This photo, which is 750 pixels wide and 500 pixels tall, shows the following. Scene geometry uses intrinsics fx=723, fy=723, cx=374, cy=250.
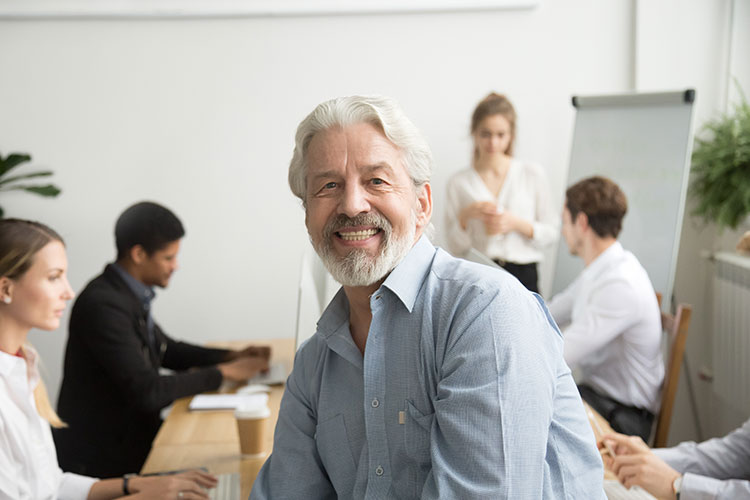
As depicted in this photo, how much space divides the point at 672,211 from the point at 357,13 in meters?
1.84

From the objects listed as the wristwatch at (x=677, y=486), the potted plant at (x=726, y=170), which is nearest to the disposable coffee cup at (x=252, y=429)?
the wristwatch at (x=677, y=486)

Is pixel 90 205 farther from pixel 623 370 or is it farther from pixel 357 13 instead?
pixel 623 370

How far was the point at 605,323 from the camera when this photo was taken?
237cm

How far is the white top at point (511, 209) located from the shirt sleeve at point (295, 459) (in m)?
2.26

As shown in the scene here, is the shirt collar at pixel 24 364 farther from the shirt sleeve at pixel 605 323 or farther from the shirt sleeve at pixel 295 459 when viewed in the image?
the shirt sleeve at pixel 605 323

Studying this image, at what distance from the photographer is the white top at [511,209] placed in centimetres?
347

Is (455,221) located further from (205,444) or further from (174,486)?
(174,486)

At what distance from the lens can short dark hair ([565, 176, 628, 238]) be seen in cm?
256

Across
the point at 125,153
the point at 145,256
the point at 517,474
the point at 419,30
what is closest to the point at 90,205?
the point at 125,153

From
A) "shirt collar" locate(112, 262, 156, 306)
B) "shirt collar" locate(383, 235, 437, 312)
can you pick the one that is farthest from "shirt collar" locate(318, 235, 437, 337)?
"shirt collar" locate(112, 262, 156, 306)

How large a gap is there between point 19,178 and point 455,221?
85.8 inches

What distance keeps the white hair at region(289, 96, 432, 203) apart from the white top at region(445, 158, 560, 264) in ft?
7.47

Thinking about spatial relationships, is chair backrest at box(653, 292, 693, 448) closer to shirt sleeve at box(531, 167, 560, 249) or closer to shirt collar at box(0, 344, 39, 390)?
shirt sleeve at box(531, 167, 560, 249)

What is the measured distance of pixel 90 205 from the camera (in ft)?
12.6
